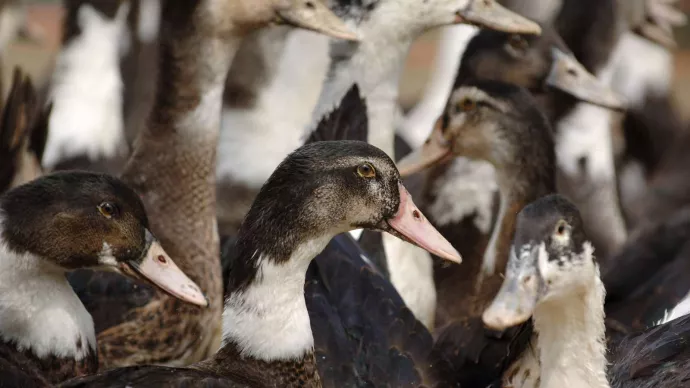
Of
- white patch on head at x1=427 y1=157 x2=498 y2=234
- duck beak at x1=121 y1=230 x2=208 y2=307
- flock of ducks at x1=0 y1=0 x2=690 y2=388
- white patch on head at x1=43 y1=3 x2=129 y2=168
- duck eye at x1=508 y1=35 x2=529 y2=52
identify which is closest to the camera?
flock of ducks at x1=0 y1=0 x2=690 y2=388

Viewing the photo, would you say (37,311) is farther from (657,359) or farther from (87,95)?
(87,95)

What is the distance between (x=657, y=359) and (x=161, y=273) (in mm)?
1399

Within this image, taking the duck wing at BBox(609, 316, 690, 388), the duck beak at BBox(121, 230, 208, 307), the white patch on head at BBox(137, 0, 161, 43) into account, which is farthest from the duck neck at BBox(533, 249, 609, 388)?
the white patch on head at BBox(137, 0, 161, 43)

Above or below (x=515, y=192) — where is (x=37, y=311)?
above

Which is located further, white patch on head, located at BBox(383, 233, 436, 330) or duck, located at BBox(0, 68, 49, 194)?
duck, located at BBox(0, 68, 49, 194)

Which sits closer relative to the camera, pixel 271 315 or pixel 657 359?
pixel 271 315

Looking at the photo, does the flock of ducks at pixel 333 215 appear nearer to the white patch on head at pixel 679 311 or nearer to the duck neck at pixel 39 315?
the duck neck at pixel 39 315

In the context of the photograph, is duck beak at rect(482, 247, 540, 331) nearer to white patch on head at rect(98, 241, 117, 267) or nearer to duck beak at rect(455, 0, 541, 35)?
white patch on head at rect(98, 241, 117, 267)

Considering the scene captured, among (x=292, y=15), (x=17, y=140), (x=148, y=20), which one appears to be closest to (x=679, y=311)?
(x=292, y=15)

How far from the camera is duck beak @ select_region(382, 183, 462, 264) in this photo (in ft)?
13.0

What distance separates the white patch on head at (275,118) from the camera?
5883mm

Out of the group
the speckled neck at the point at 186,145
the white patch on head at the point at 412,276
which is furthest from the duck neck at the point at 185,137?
the white patch on head at the point at 412,276

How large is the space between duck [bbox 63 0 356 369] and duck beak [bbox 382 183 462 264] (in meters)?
0.99

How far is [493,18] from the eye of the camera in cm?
538
